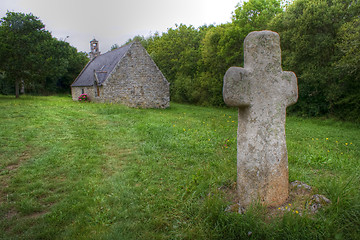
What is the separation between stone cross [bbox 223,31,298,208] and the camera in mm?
3824

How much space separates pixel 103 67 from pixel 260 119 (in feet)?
83.9

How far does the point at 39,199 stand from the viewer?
4.74 meters

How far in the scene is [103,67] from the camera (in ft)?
87.7

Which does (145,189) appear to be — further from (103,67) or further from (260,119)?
(103,67)

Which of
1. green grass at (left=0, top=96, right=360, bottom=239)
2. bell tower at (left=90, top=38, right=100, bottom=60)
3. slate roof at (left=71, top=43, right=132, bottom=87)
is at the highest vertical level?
bell tower at (left=90, top=38, right=100, bottom=60)

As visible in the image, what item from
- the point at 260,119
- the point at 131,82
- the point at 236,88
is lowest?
the point at 260,119

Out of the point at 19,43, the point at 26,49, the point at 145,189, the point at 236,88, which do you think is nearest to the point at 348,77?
the point at 236,88

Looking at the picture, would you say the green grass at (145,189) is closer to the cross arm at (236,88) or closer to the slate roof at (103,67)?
the cross arm at (236,88)

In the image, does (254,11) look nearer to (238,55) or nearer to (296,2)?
(238,55)

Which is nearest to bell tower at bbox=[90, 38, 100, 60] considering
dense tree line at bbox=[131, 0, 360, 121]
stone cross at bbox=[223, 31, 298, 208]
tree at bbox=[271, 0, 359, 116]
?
dense tree line at bbox=[131, 0, 360, 121]

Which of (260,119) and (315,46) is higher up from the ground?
(315,46)

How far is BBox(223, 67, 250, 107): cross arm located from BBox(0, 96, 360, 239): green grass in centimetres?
158

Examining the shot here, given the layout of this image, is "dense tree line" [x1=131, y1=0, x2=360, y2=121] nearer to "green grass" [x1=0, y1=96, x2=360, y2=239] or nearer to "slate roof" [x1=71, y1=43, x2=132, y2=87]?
"green grass" [x1=0, y1=96, x2=360, y2=239]

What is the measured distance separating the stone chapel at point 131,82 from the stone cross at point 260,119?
66.3 ft
